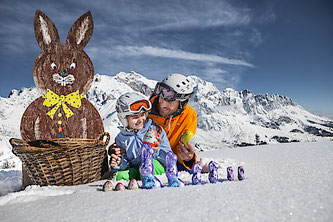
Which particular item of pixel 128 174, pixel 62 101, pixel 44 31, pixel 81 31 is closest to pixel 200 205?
pixel 128 174

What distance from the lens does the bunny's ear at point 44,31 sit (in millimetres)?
2682

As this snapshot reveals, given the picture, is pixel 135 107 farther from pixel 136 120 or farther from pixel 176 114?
pixel 176 114

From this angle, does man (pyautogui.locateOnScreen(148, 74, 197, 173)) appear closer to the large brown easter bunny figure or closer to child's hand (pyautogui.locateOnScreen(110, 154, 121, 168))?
child's hand (pyautogui.locateOnScreen(110, 154, 121, 168))

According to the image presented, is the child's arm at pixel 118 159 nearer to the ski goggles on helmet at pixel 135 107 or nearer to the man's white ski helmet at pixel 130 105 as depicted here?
the man's white ski helmet at pixel 130 105

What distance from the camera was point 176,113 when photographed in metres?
2.76

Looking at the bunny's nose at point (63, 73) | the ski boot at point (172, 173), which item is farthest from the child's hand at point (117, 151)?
the bunny's nose at point (63, 73)

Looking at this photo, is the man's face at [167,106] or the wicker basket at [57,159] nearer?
the wicker basket at [57,159]

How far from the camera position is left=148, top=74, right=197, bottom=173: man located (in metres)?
2.61

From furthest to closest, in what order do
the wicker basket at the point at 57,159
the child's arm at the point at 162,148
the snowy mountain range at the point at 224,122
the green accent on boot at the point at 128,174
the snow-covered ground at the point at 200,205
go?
the snowy mountain range at the point at 224,122
the child's arm at the point at 162,148
the green accent on boot at the point at 128,174
the wicker basket at the point at 57,159
the snow-covered ground at the point at 200,205

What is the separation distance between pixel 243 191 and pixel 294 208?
1.12ft

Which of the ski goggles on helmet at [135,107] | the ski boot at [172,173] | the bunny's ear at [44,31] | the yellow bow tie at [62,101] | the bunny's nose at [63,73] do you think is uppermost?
the bunny's ear at [44,31]

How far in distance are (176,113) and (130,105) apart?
25.3 inches

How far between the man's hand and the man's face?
1.39 ft

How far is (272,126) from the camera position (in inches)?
7431
